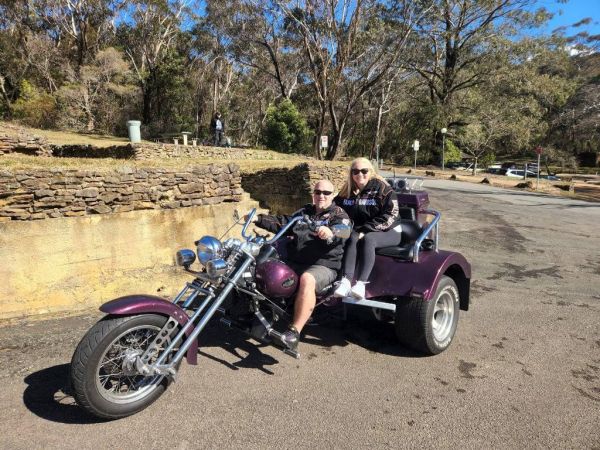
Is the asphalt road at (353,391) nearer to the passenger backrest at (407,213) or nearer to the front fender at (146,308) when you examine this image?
the front fender at (146,308)

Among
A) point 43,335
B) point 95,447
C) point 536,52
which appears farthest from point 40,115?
point 536,52

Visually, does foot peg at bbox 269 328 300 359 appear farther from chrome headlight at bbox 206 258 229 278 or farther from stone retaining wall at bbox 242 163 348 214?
stone retaining wall at bbox 242 163 348 214

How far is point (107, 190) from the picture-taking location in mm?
6367

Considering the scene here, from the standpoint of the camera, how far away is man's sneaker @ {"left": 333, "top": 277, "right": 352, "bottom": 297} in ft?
12.2

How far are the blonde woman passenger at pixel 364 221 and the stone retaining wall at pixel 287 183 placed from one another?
6865 mm

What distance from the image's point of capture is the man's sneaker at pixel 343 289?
3.71 meters

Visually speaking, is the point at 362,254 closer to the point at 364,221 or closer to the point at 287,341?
the point at 364,221

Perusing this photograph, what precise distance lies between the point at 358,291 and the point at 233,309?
3.55ft

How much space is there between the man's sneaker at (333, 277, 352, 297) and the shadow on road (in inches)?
77.0

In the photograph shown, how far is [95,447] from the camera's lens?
2.64 meters

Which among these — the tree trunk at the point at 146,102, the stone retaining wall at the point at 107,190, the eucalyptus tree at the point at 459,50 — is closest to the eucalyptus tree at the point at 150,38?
the tree trunk at the point at 146,102

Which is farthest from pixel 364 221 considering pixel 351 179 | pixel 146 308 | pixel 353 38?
pixel 353 38

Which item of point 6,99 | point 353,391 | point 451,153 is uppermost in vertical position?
point 6,99

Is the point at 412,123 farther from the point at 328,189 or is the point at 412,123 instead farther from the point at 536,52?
the point at 328,189
